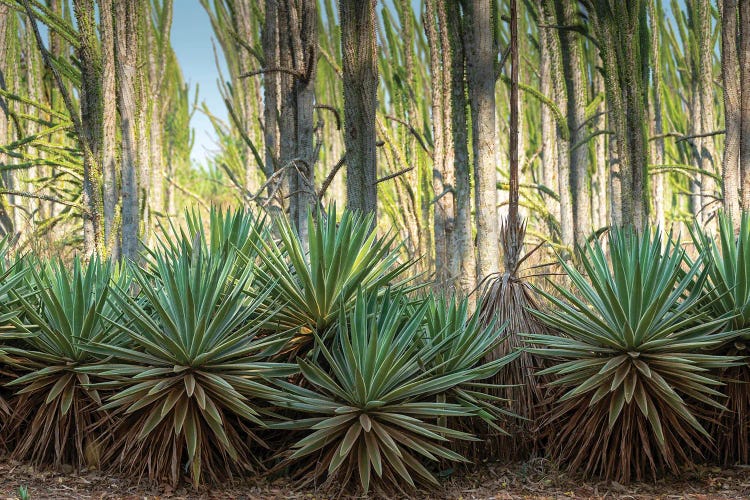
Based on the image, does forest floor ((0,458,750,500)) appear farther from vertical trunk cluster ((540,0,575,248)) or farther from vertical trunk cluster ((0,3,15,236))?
vertical trunk cluster ((0,3,15,236))

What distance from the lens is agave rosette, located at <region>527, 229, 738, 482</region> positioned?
3523mm

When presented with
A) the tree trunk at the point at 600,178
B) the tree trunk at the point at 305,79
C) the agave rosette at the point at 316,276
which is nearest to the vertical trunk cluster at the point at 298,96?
the tree trunk at the point at 305,79

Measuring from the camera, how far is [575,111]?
7.85 metres

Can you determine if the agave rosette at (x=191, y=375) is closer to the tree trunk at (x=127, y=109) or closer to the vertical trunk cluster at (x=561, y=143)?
the tree trunk at (x=127, y=109)

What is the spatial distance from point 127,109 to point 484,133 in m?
2.99

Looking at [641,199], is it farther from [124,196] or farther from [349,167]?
[124,196]

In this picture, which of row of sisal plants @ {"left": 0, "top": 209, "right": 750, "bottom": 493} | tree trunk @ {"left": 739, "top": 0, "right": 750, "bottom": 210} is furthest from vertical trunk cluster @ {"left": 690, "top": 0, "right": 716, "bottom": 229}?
row of sisal plants @ {"left": 0, "top": 209, "right": 750, "bottom": 493}

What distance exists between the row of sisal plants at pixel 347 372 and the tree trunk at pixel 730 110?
298 centimetres

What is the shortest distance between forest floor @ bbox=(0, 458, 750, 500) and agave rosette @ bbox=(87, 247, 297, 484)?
0.10m

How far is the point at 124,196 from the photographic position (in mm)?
6074

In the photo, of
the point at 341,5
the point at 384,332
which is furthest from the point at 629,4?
the point at 384,332

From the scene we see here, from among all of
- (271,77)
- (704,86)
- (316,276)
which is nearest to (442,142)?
(271,77)

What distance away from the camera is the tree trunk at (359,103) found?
490cm

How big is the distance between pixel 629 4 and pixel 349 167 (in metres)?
2.65
